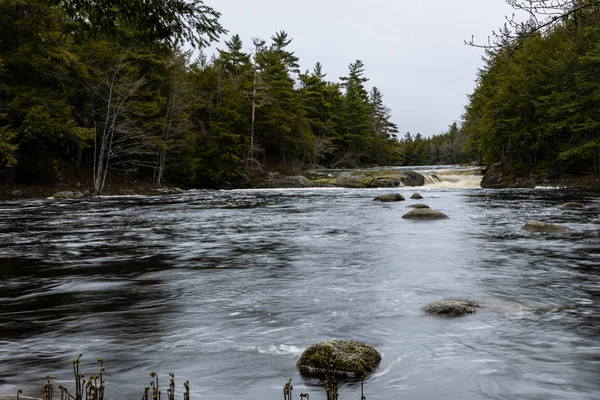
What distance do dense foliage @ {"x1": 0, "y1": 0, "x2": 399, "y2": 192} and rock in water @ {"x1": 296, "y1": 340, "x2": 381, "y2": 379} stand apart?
691 cm

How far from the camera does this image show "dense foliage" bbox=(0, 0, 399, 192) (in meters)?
10.9

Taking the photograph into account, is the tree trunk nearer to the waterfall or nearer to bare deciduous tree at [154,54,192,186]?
bare deciduous tree at [154,54,192,186]

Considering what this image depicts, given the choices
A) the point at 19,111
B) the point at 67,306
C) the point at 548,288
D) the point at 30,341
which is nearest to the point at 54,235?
the point at 67,306

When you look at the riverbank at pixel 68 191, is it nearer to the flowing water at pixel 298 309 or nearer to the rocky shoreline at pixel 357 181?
the rocky shoreline at pixel 357 181

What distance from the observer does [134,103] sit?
A: 3053cm

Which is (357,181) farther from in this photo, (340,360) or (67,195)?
(340,360)

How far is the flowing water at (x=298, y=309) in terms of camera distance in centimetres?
354

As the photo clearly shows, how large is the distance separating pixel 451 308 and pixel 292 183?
34.1 metres

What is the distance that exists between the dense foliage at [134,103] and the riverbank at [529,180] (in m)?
20.3

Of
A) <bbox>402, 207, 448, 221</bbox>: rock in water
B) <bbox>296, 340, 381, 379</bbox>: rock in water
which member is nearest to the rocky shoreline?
<bbox>402, 207, 448, 221</bbox>: rock in water

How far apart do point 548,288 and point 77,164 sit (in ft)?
105

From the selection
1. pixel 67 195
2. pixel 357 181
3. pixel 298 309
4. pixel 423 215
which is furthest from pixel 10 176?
pixel 298 309

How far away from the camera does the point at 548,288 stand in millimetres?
6207

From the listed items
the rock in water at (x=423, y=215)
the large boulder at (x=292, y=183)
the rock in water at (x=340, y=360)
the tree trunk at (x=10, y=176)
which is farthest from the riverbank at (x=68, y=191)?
the rock in water at (x=340, y=360)
